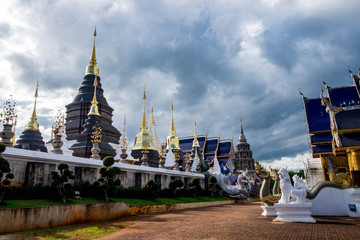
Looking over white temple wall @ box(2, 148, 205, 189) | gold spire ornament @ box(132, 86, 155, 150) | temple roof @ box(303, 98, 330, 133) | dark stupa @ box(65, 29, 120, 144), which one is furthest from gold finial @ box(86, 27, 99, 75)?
temple roof @ box(303, 98, 330, 133)

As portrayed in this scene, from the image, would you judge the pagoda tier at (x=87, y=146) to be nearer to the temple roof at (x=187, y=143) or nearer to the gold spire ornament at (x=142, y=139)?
the gold spire ornament at (x=142, y=139)

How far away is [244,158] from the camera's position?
2279 inches

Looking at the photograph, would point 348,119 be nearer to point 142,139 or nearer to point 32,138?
point 142,139

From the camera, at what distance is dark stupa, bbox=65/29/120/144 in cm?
3206

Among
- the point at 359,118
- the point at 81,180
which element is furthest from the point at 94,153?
the point at 359,118

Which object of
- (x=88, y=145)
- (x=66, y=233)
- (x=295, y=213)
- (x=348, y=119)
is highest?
(x=348, y=119)

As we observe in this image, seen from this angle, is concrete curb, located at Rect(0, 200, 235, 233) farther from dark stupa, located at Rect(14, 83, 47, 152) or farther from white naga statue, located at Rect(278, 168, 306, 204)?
dark stupa, located at Rect(14, 83, 47, 152)

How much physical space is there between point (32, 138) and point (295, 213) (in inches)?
1089

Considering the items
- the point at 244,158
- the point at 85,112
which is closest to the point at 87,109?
the point at 85,112

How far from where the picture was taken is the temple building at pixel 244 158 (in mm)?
57469

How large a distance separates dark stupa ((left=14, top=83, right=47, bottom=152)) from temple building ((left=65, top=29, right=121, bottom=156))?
138 inches

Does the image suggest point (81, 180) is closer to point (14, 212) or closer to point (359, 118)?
point (14, 212)

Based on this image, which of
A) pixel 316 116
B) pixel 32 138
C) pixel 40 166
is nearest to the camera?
pixel 40 166

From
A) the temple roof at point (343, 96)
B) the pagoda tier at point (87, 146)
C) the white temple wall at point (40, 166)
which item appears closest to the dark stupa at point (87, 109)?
the pagoda tier at point (87, 146)
